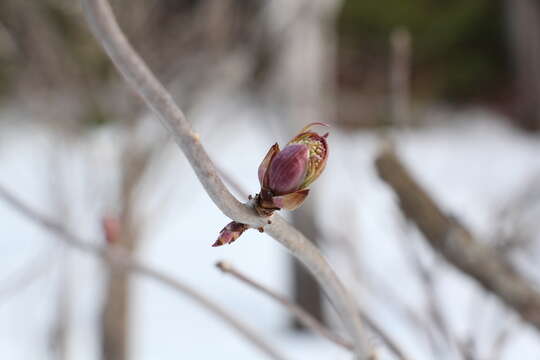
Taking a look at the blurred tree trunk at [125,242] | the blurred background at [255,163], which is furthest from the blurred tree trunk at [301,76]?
the blurred tree trunk at [125,242]

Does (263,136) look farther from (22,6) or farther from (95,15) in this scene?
(95,15)

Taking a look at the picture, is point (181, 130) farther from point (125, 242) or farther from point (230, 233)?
point (125, 242)

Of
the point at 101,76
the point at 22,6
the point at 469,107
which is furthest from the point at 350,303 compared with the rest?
the point at 469,107

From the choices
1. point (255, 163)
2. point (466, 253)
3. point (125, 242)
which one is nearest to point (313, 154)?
point (466, 253)

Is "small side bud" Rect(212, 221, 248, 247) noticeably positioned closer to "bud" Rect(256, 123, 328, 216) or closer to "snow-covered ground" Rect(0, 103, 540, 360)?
"bud" Rect(256, 123, 328, 216)

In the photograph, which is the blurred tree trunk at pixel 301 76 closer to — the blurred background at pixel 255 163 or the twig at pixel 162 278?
the blurred background at pixel 255 163

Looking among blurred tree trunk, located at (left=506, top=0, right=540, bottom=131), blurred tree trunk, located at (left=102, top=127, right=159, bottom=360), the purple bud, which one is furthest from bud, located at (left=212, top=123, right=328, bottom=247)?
blurred tree trunk, located at (left=506, top=0, right=540, bottom=131)
